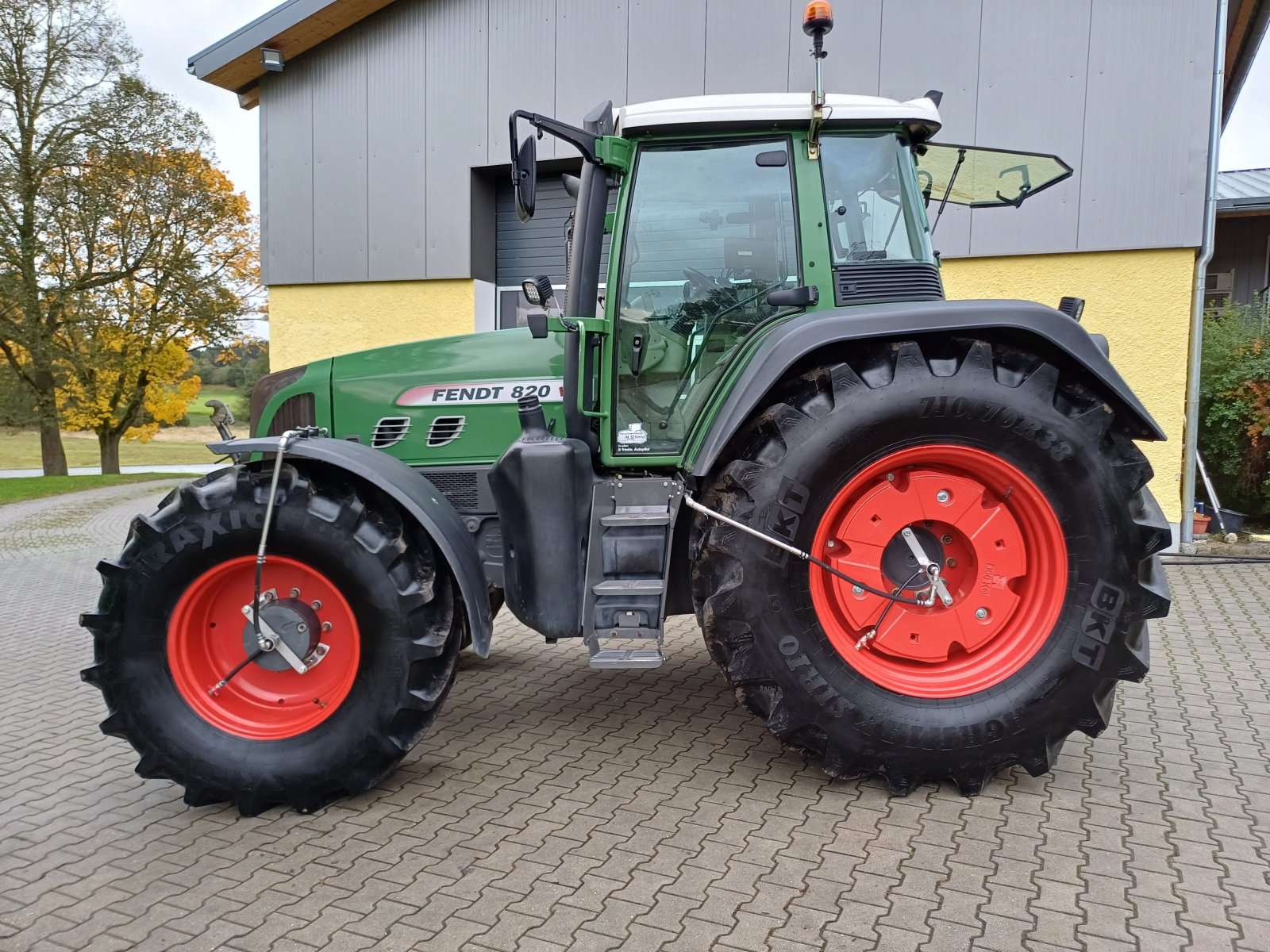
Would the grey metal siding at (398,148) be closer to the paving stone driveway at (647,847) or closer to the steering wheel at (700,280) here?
the paving stone driveway at (647,847)

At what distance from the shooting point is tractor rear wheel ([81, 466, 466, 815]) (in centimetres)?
300

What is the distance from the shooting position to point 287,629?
312 centimetres

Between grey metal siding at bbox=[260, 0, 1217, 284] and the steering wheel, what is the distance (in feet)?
17.5

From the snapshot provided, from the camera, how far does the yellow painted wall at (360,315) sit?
923 cm

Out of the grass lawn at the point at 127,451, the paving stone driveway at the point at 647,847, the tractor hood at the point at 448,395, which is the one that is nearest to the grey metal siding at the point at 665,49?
the tractor hood at the point at 448,395

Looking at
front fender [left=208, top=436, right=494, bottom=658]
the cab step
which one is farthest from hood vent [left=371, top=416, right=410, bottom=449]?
the cab step

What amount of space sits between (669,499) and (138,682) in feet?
6.23

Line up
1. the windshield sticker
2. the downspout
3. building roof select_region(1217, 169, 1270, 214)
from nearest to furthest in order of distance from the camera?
the windshield sticker
the downspout
building roof select_region(1217, 169, 1270, 214)

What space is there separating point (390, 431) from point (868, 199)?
2.09 meters

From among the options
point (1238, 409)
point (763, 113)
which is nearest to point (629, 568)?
point (763, 113)

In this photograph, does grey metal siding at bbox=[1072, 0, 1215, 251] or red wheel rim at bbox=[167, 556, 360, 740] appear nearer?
red wheel rim at bbox=[167, 556, 360, 740]

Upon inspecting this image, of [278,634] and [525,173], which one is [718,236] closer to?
[525,173]

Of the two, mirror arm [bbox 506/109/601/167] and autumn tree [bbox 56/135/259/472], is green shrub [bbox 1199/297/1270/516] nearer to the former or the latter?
mirror arm [bbox 506/109/601/167]

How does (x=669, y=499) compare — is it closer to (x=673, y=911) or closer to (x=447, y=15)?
(x=673, y=911)
